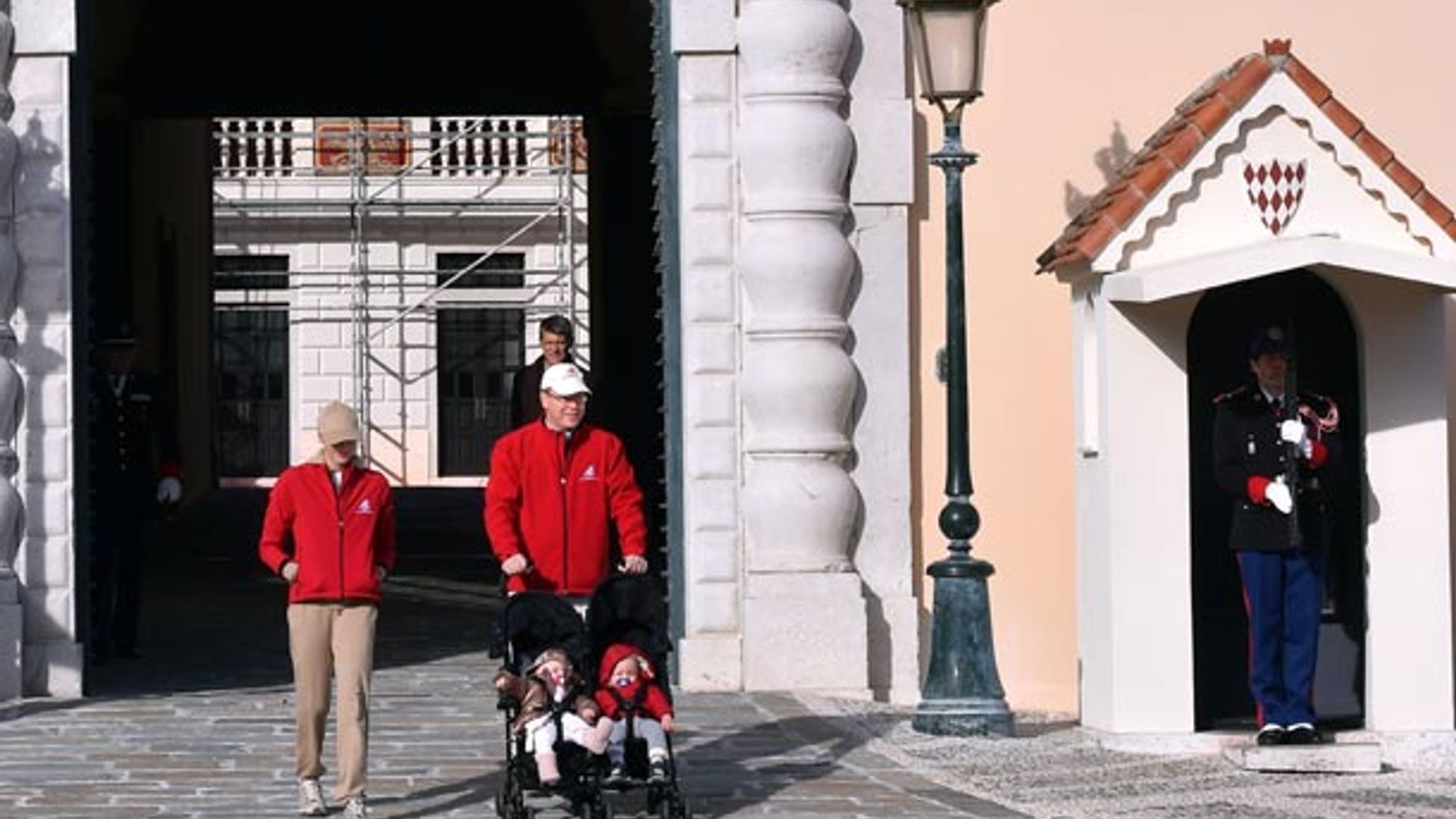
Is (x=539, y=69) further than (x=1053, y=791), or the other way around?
(x=539, y=69)

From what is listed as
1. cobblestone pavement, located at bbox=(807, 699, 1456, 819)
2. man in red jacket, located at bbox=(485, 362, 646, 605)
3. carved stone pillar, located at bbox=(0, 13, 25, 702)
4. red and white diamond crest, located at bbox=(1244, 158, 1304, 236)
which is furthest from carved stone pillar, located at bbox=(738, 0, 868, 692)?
man in red jacket, located at bbox=(485, 362, 646, 605)

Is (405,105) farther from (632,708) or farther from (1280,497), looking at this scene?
(632,708)

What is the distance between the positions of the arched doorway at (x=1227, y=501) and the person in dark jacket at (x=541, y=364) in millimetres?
2722

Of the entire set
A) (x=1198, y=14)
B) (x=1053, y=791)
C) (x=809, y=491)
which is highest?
(x=1198, y=14)

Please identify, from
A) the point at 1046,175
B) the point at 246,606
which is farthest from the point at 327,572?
the point at 246,606

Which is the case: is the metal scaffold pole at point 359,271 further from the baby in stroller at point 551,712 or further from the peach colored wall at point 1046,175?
the baby in stroller at point 551,712

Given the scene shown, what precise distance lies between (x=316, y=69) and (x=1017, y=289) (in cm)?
1116

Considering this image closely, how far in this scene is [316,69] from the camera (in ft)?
88.9

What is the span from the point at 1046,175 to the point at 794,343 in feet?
4.89

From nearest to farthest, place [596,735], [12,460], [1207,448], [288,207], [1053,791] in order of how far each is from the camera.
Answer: [596,735] → [1053,791] → [1207,448] → [12,460] → [288,207]

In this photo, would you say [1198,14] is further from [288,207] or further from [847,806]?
[288,207]

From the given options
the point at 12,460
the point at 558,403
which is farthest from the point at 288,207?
the point at 558,403

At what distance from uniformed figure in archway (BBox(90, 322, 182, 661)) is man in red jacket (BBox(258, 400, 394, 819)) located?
5.41m

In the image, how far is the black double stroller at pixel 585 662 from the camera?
12195mm
